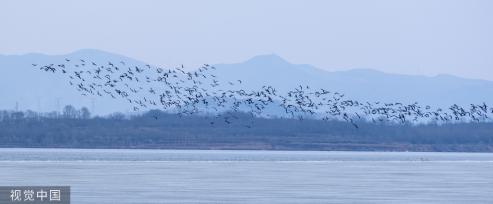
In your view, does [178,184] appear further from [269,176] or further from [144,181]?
[269,176]

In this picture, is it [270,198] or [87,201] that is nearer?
[87,201]

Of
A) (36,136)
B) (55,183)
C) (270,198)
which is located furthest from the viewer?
(36,136)

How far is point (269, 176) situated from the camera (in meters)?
49.3

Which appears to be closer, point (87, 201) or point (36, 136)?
point (87, 201)

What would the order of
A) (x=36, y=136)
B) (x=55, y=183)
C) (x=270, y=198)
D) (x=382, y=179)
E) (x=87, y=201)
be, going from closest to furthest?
(x=87, y=201), (x=270, y=198), (x=55, y=183), (x=382, y=179), (x=36, y=136)

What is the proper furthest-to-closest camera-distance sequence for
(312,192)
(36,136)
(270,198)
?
(36,136)
(312,192)
(270,198)

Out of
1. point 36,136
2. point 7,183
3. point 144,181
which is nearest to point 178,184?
point 144,181

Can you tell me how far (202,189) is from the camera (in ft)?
Answer: 125

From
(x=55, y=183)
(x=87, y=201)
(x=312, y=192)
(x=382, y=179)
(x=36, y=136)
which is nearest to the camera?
(x=87, y=201)

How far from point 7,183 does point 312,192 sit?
923cm

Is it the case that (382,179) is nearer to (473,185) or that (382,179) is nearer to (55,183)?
(473,185)

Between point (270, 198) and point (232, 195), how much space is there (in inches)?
68.4

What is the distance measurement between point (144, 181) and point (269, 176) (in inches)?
304

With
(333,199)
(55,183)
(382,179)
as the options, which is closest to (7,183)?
(55,183)
